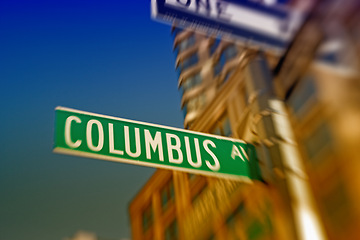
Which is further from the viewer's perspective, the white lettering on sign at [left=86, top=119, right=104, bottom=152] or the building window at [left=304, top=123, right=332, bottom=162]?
the building window at [left=304, top=123, right=332, bottom=162]

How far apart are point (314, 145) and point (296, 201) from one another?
8.43 meters

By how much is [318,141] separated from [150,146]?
7.93 metres

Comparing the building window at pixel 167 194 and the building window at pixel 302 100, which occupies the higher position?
the building window at pixel 167 194

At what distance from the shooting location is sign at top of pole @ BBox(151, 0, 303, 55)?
3.11 m

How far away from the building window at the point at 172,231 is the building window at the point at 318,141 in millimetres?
16657

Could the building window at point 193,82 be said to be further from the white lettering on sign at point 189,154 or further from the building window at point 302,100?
the white lettering on sign at point 189,154

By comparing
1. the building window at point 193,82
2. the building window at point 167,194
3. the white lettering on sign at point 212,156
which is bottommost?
the white lettering on sign at point 212,156

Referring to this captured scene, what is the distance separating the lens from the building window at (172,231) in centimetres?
2673

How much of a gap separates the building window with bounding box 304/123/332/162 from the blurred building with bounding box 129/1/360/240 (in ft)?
0.09

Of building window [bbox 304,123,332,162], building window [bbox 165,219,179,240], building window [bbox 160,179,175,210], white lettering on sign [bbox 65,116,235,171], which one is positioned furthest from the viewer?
building window [bbox 160,179,175,210]

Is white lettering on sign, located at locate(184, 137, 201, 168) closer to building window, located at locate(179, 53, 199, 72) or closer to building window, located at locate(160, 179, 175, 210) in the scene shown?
building window, located at locate(160, 179, 175, 210)

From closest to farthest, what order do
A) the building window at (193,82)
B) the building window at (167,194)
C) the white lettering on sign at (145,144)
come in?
1. the white lettering on sign at (145,144)
2. the building window at (167,194)
3. the building window at (193,82)

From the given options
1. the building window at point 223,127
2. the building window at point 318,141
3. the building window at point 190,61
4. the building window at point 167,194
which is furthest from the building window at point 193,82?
the building window at point 318,141

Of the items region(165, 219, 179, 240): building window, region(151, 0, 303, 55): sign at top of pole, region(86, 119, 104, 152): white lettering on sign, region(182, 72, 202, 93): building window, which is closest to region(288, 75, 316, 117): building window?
region(151, 0, 303, 55): sign at top of pole
